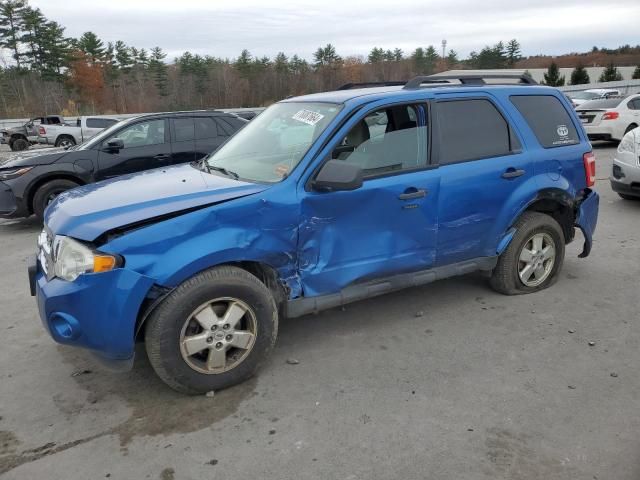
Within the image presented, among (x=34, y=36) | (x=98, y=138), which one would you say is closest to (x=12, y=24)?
(x=34, y=36)

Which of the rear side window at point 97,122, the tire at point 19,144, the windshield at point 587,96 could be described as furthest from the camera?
the tire at point 19,144

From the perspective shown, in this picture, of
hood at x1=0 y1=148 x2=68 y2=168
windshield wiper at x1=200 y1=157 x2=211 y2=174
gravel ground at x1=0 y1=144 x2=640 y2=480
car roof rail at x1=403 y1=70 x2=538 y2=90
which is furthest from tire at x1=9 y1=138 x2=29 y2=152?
car roof rail at x1=403 y1=70 x2=538 y2=90

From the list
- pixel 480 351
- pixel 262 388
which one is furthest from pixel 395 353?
pixel 262 388

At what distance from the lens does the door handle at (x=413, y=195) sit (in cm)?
380

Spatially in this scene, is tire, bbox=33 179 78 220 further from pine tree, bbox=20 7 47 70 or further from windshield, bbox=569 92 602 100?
pine tree, bbox=20 7 47 70

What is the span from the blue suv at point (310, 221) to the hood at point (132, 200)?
16 mm

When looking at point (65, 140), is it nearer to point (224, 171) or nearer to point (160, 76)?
point (224, 171)

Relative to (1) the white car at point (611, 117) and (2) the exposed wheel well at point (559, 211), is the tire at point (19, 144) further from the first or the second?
(2) the exposed wheel well at point (559, 211)

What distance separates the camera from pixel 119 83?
65500 mm

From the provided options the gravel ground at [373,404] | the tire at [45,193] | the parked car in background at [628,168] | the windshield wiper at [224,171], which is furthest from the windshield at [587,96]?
the windshield wiper at [224,171]

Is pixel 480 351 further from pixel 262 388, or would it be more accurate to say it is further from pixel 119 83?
pixel 119 83

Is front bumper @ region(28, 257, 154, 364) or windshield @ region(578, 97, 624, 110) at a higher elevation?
windshield @ region(578, 97, 624, 110)

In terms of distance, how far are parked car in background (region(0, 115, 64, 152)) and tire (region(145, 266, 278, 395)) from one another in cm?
2756

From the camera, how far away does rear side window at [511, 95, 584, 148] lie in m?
4.59
